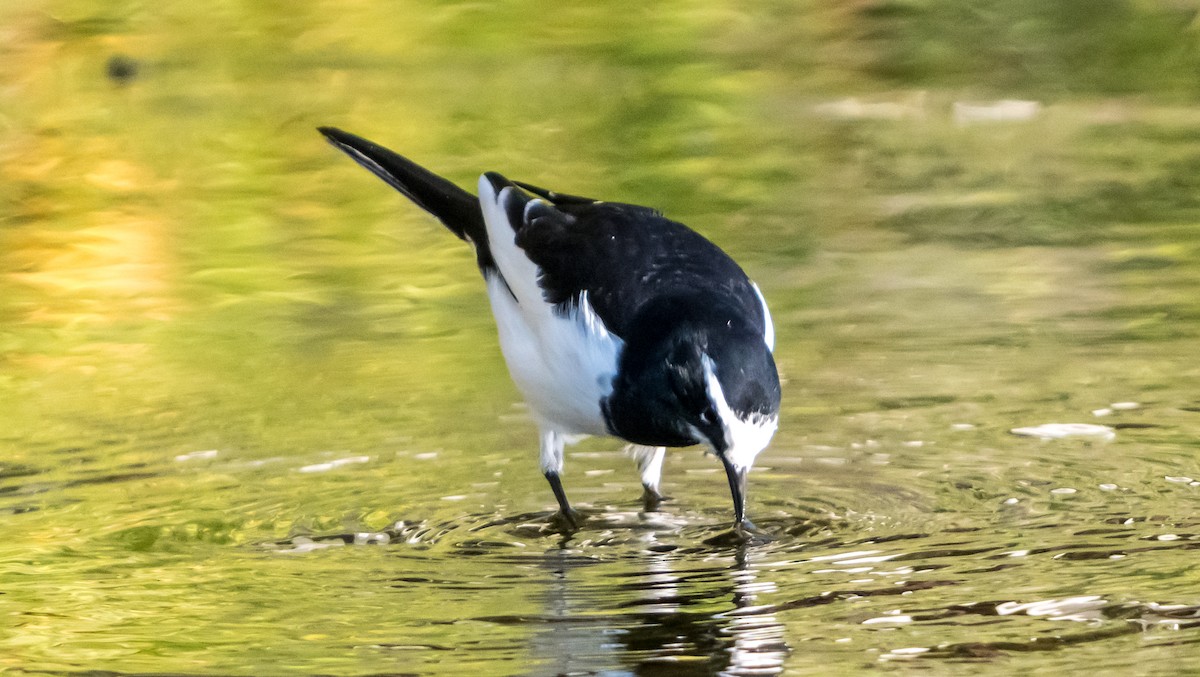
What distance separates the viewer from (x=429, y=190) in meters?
6.88

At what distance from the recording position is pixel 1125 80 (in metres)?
12.8

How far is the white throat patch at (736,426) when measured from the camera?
5230mm

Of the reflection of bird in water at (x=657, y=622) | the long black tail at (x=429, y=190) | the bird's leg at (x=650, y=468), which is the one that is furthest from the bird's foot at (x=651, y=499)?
the long black tail at (x=429, y=190)

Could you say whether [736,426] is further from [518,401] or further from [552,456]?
[518,401]

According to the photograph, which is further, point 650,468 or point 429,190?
point 429,190

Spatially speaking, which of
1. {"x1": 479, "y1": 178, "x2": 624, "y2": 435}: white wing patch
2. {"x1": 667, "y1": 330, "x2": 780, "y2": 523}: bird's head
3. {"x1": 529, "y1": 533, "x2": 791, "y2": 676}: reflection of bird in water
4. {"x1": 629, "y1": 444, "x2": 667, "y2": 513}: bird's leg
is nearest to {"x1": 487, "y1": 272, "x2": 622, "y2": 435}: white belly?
{"x1": 479, "y1": 178, "x2": 624, "y2": 435}: white wing patch

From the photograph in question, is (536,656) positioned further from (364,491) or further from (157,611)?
(364,491)

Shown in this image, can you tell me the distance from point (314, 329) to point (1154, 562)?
14.2 ft

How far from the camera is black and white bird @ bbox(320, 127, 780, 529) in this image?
17.4ft

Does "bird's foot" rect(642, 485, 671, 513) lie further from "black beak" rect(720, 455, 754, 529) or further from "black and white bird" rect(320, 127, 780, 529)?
"black beak" rect(720, 455, 754, 529)

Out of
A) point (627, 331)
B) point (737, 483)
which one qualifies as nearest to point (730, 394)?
point (737, 483)

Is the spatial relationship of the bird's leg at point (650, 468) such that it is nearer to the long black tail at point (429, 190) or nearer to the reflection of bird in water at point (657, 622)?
the reflection of bird in water at point (657, 622)

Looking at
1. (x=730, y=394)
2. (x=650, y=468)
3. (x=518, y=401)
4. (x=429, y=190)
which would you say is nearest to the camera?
(x=730, y=394)

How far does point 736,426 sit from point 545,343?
892 millimetres
